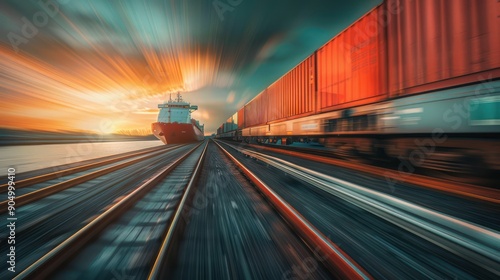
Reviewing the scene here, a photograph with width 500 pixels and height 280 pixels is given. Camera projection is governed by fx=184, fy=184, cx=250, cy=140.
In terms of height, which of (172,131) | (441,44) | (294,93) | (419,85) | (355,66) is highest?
(294,93)

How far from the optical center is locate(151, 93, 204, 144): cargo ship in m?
27.9

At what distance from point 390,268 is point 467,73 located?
4.56m

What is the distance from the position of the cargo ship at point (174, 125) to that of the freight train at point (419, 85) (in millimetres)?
24863

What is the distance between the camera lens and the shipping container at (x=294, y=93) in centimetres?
952

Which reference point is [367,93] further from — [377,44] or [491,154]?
[491,154]

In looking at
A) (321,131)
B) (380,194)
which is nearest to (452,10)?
(380,194)

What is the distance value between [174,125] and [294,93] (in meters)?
21.9

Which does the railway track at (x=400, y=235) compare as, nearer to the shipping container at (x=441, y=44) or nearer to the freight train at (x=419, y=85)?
the freight train at (x=419, y=85)

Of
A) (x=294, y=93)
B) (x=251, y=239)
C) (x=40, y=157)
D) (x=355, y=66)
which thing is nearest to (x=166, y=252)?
(x=251, y=239)

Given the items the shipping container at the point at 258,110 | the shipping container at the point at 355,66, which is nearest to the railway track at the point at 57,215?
the shipping container at the point at 355,66

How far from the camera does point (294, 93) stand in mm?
11352

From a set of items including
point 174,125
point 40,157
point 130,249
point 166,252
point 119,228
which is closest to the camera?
point 166,252

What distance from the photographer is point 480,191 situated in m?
3.64

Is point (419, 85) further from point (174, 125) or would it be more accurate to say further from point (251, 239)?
point (174, 125)
